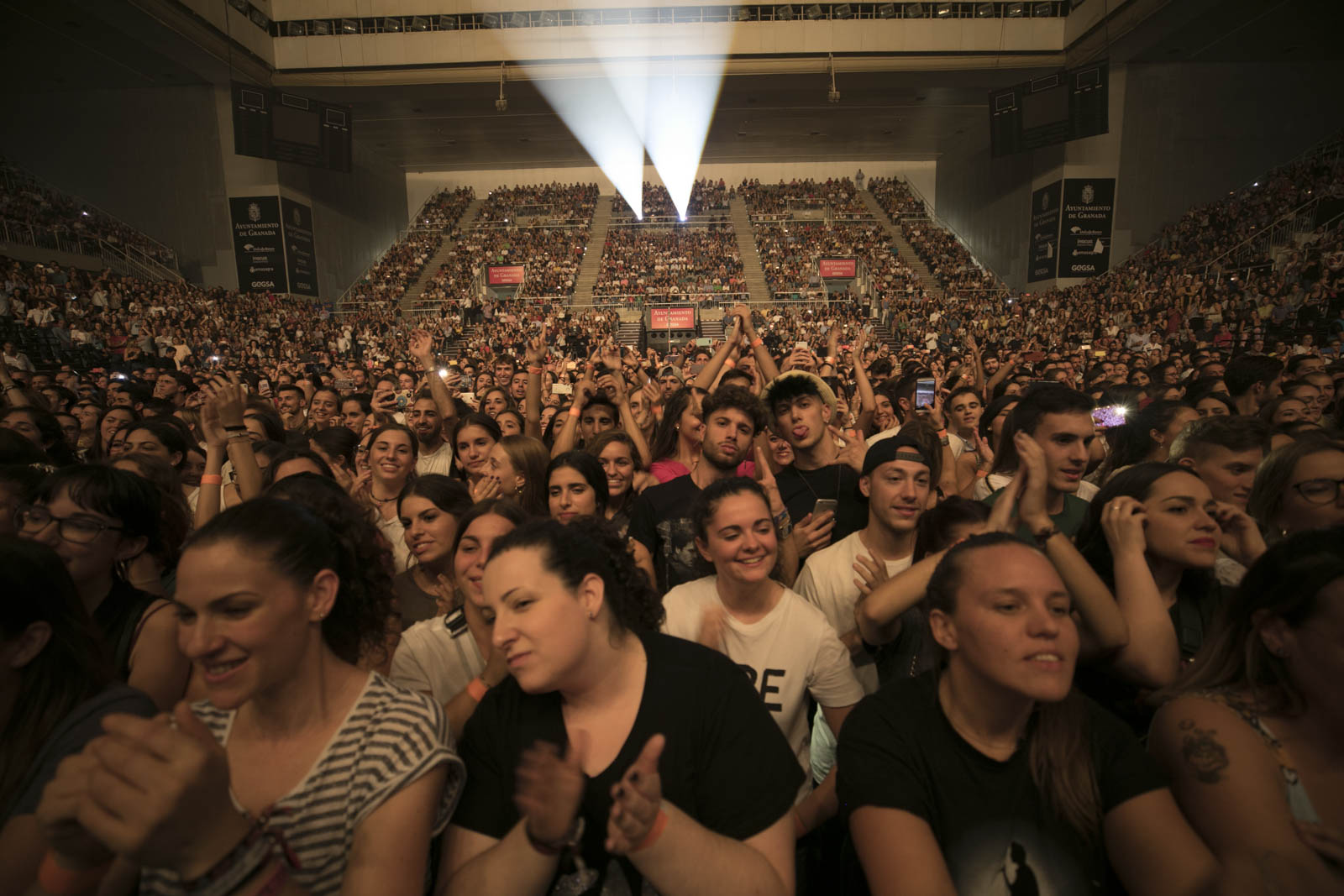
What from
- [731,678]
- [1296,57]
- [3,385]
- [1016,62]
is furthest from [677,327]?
[731,678]

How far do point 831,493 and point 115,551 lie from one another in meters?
3.01

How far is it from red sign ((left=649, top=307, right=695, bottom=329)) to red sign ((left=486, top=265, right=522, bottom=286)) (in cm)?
690

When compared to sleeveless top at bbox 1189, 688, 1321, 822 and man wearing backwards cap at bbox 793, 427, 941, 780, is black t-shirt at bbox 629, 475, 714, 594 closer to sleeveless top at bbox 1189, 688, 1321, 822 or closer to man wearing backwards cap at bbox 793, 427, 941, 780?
man wearing backwards cap at bbox 793, 427, 941, 780

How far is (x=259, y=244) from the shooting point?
874 inches

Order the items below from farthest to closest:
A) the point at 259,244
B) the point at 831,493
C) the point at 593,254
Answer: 1. the point at 593,254
2. the point at 259,244
3. the point at 831,493

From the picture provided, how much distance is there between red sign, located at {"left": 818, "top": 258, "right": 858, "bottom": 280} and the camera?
2717cm

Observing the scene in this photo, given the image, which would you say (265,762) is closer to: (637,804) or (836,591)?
(637,804)

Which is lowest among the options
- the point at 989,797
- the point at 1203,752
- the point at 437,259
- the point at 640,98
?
the point at 989,797

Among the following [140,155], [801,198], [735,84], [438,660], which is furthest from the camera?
[801,198]

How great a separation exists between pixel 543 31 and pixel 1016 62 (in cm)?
1504

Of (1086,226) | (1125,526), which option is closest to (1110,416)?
(1125,526)

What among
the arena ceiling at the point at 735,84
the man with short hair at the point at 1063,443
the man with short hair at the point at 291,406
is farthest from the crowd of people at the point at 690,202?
the man with short hair at the point at 1063,443

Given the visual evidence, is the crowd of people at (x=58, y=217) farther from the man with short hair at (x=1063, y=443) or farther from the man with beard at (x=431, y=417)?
the man with short hair at (x=1063, y=443)

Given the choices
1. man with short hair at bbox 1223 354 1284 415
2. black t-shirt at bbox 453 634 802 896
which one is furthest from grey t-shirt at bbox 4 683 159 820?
man with short hair at bbox 1223 354 1284 415
